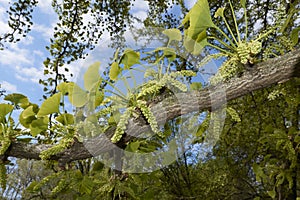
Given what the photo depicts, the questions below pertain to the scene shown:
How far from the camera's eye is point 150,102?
68cm

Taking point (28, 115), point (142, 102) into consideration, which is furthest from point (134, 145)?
point (28, 115)

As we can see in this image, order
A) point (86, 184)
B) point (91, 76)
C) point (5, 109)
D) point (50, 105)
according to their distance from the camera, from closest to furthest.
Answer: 1. point (91, 76)
2. point (50, 105)
3. point (5, 109)
4. point (86, 184)

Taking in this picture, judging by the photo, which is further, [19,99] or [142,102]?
[19,99]

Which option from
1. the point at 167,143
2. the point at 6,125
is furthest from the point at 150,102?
the point at 6,125

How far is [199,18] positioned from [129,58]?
0.55 ft

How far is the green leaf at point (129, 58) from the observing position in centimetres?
69

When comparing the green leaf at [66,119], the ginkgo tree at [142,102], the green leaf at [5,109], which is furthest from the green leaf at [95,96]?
the green leaf at [5,109]

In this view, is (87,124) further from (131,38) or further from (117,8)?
(117,8)

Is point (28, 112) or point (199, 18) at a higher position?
point (199, 18)

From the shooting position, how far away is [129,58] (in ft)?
2.28

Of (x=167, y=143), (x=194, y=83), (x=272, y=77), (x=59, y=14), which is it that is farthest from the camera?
(x=59, y=14)

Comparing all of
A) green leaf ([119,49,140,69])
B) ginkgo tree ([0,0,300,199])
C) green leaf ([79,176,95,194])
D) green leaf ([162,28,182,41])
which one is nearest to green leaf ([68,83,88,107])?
ginkgo tree ([0,0,300,199])

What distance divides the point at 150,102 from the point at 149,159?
0.28 m

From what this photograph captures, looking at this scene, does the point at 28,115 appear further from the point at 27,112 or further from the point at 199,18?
the point at 199,18
